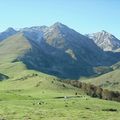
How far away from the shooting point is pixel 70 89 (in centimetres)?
19600

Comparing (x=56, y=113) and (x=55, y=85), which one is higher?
(x=55, y=85)

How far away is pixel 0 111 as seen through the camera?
74688 millimetres

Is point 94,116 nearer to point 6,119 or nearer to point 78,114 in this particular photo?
point 78,114

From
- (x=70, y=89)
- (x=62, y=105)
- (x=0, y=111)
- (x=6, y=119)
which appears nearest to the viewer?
(x=6, y=119)

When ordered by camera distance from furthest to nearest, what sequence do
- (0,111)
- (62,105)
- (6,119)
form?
(62,105), (0,111), (6,119)

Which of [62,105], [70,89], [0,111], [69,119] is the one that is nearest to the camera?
[69,119]

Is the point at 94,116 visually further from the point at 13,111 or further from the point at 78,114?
the point at 13,111

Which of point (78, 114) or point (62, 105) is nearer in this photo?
point (78, 114)

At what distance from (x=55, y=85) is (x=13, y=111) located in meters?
123

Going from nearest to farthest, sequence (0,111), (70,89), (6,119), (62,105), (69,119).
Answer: (6,119)
(69,119)
(0,111)
(62,105)
(70,89)

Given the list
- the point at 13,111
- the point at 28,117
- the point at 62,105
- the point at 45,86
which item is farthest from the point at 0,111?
the point at 45,86

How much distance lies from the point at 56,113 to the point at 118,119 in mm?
12677

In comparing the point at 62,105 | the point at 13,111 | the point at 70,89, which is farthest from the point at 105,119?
the point at 70,89

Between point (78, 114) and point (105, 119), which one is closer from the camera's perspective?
point (105, 119)
